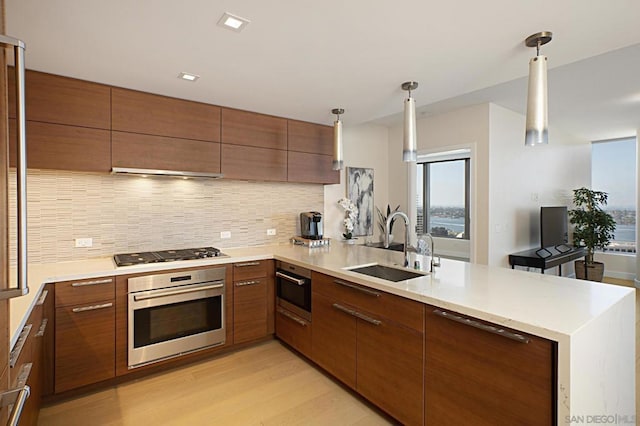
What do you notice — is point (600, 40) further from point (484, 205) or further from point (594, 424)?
point (484, 205)

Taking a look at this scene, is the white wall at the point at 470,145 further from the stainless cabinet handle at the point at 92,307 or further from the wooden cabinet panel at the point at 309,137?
the stainless cabinet handle at the point at 92,307

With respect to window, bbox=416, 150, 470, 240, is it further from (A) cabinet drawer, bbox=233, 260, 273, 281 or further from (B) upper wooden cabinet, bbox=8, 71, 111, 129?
(B) upper wooden cabinet, bbox=8, 71, 111, 129

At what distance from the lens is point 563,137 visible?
579 cm

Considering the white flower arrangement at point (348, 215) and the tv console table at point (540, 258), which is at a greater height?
the white flower arrangement at point (348, 215)

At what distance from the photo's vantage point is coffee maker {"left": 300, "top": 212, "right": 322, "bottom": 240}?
3.68 meters

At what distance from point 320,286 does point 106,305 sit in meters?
1.52

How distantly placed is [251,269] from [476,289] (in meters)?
1.90

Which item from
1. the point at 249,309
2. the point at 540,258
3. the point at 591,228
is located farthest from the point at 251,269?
the point at 591,228

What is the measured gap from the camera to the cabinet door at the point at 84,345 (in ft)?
7.16

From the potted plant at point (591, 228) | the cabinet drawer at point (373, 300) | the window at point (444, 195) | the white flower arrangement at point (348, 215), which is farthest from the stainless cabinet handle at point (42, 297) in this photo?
the potted plant at point (591, 228)

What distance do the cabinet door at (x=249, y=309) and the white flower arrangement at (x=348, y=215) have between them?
1549mm

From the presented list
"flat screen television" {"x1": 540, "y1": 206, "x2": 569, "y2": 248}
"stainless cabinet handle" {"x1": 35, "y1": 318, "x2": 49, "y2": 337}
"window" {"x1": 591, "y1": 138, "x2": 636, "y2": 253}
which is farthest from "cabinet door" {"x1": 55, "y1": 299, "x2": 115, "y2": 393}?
"window" {"x1": 591, "y1": 138, "x2": 636, "y2": 253}

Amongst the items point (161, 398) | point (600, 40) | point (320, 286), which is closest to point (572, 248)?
point (600, 40)

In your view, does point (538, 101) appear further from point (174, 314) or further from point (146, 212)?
point (146, 212)
